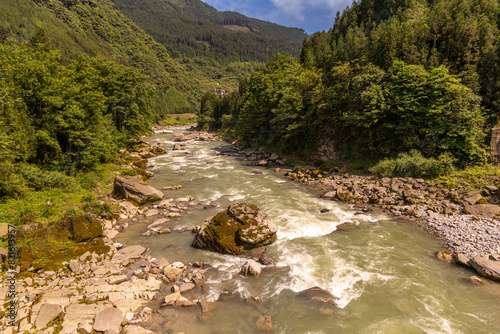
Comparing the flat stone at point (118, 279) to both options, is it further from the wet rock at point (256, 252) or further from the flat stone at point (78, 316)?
the wet rock at point (256, 252)

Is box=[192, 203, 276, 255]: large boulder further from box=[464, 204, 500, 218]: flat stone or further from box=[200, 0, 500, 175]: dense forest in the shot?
box=[200, 0, 500, 175]: dense forest

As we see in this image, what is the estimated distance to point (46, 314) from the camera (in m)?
7.70

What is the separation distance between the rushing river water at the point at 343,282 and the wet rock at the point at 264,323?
0.61 ft

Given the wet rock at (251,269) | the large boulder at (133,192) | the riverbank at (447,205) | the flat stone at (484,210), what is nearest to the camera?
the wet rock at (251,269)

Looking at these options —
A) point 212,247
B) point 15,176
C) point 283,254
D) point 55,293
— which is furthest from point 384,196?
point 15,176

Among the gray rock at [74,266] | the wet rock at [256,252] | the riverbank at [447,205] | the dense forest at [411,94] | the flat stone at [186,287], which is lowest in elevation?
the gray rock at [74,266]

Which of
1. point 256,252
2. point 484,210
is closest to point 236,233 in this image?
point 256,252

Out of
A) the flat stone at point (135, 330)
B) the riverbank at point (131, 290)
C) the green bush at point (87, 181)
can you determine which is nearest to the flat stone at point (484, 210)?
the riverbank at point (131, 290)

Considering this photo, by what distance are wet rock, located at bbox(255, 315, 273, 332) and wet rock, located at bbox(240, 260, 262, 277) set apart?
7.83 ft

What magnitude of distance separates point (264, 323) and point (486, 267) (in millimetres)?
10767

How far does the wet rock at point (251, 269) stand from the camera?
37.3 feet

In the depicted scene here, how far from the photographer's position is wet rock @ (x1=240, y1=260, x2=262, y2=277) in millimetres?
11375

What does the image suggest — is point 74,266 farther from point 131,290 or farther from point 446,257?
point 446,257

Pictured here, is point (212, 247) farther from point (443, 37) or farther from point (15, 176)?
point (443, 37)
